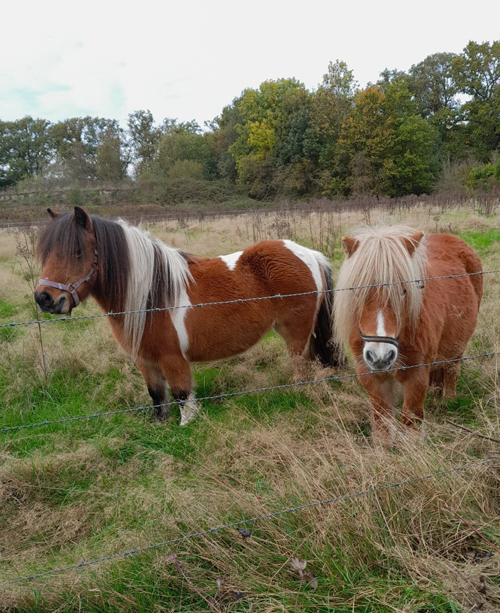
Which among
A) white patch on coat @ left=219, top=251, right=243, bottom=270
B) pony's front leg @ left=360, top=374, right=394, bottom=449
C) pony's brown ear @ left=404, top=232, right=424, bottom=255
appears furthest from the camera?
white patch on coat @ left=219, top=251, right=243, bottom=270

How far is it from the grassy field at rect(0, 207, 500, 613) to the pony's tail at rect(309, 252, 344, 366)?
0.20 metres

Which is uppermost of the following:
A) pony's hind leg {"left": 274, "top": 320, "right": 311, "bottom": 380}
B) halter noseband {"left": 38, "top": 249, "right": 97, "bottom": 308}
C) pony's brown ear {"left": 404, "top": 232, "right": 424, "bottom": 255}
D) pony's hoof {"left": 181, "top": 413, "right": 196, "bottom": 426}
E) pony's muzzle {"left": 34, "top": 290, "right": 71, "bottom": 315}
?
pony's brown ear {"left": 404, "top": 232, "right": 424, "bottom": 255}

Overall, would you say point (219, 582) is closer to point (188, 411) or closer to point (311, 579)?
point (311, 579)

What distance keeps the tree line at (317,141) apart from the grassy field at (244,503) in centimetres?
2425

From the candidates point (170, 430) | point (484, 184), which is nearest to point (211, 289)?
point (170, 430)

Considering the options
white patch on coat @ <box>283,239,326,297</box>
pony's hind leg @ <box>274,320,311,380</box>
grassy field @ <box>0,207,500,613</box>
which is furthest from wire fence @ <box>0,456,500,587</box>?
white patch on coat @ <box>283,239,326,297</box>

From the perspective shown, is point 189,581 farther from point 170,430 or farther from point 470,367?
point 470,367

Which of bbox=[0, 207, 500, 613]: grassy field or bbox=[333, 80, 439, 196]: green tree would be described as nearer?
bbox=[0, 207, 500, 613]: grassy field

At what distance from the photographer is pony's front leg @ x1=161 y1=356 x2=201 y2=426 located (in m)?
3.31

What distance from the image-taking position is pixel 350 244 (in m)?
2.49

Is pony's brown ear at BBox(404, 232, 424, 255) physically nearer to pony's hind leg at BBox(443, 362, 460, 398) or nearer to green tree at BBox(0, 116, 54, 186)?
pony's hind leg at BBox(443, 362, 460, 398)

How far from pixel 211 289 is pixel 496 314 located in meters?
3.28

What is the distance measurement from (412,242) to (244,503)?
177 centimetres

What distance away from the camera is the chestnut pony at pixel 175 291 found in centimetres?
292
